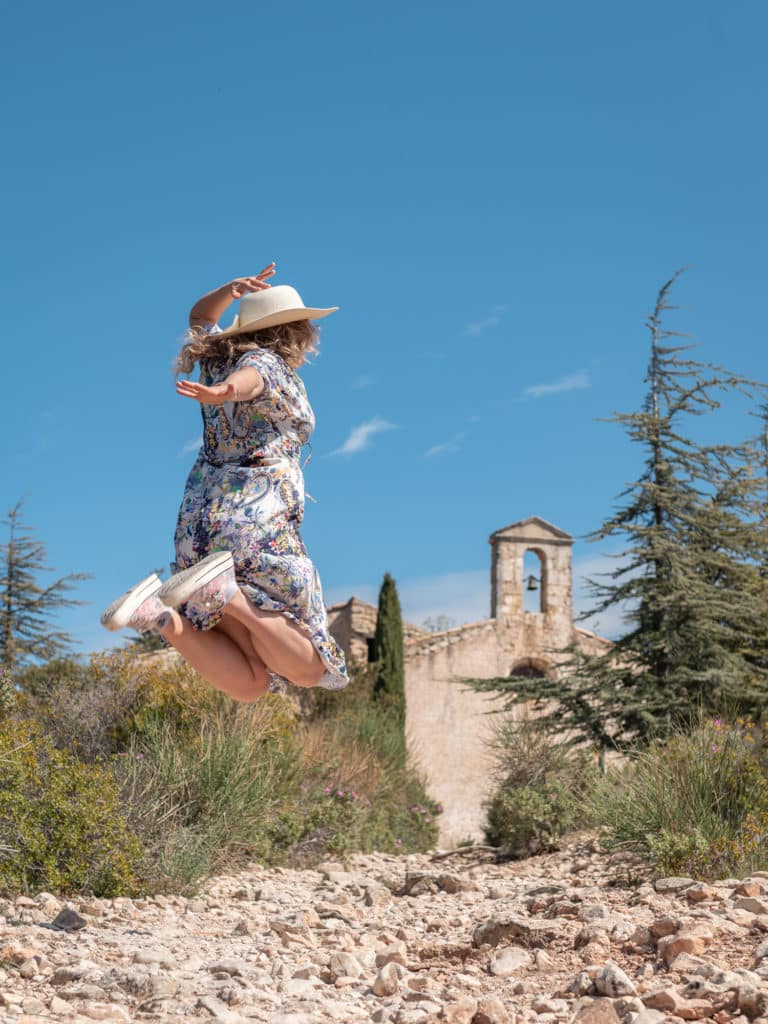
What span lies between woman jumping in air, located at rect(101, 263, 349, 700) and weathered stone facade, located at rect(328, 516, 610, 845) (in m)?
15.5

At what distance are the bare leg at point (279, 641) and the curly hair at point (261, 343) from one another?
1036 millimetres

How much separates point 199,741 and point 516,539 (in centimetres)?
1302

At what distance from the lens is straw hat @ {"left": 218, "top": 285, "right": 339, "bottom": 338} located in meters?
4.23

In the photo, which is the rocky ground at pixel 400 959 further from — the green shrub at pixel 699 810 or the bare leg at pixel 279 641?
the bare leg at pixel 279 641

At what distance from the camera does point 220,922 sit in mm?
5594

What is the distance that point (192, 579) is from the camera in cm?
363

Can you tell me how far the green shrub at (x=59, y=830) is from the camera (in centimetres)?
580

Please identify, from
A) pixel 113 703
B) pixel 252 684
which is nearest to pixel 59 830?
pixel 252 684

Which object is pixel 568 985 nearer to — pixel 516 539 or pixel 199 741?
pixel 199 741

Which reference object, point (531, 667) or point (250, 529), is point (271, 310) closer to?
point (250, 529)

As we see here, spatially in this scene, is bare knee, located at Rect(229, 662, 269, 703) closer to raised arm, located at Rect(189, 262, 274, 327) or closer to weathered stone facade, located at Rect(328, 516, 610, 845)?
raised arm, located at Rect(189, 262, 274, 327)

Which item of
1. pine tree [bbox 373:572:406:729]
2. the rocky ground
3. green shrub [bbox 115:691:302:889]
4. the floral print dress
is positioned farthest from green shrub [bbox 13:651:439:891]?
pine tree [bbox 373:572:406:729]

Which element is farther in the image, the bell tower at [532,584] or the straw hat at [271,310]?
the bell tower at [532,584]

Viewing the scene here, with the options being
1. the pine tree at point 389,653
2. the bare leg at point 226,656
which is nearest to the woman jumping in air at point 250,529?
the bare leg at point 226,656
